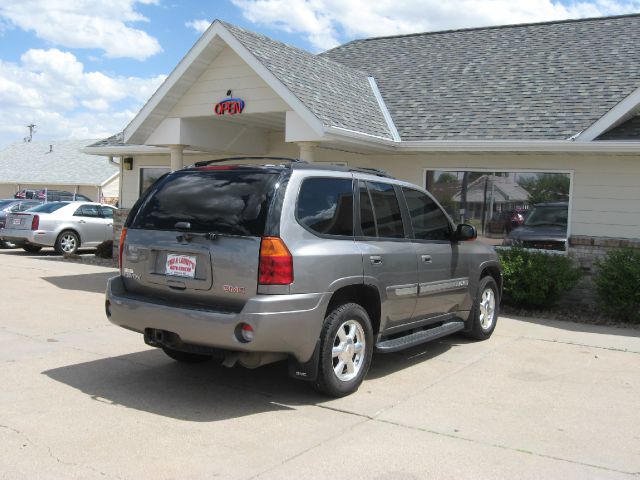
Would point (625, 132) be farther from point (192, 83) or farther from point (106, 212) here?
point (106, 212)

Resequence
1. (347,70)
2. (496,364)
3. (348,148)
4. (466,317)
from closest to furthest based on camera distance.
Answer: (496,364), (466,317), (348,148), (347,70)

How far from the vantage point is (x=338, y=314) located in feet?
17.8

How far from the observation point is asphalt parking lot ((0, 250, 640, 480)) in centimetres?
418

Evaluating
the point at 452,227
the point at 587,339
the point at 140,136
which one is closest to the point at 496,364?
the point at 452,227

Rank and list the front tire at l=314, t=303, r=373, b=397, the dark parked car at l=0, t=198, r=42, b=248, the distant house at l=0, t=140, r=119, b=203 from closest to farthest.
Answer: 1. the front tire at l=314, t=303, r=373, b=397
2. the dark parked car at l=0, t=198, r=42, b=248
3. the distant house at l=0, t=140, r=119, b=203

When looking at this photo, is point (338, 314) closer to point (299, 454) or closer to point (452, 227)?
point (299, 454)

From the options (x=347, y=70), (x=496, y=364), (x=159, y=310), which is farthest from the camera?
(x=347, y=70)

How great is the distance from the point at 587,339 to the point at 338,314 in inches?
178

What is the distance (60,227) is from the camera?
17.0 m

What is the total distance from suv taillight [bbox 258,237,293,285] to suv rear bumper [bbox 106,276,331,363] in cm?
13

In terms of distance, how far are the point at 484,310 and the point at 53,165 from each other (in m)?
40.8

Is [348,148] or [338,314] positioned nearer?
[338,314]

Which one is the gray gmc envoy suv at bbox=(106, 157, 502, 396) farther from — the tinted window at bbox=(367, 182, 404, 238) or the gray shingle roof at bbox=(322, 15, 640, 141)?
the gray shingle roof at bbox=(322, 15, 640, 141)

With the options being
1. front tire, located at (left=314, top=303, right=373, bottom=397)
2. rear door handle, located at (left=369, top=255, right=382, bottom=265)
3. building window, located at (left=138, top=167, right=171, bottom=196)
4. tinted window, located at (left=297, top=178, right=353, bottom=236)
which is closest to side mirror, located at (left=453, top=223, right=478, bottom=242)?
rear door handle, located at (left=369, top=255, right=382, bottom=265)
